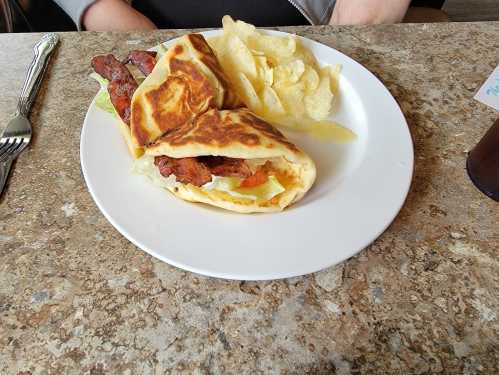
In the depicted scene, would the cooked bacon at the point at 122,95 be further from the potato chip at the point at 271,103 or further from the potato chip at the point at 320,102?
the potato chip at the point at 320,102

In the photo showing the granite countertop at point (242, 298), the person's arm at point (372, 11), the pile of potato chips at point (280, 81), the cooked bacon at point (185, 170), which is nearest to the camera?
the granite countertop at point (242, 298)

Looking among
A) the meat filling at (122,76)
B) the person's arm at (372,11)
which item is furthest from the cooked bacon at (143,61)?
the person's arm at (372,11)

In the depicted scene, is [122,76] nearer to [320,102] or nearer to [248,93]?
[248,93]

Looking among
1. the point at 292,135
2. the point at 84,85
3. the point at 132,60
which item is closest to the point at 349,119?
the point at 292,135

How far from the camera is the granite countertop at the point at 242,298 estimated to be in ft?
2.21

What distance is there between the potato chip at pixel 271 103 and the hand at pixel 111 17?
2.04 ft

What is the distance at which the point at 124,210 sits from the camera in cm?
77

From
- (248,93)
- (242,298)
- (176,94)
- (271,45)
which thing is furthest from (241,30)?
(242,298)

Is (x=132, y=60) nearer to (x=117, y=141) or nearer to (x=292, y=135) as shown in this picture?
(x=117, y=141)

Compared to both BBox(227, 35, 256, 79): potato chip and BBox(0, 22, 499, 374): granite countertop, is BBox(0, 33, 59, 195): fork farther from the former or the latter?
BBox(227, 35, 256, 79): potato chip

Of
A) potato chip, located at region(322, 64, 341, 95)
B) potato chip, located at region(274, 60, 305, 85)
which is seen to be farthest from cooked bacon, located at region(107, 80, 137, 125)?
potato chip, located at region(322, 64, 341, 95)

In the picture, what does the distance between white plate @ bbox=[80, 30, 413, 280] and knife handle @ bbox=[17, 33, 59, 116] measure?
0.23 meters

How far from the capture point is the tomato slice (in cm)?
86

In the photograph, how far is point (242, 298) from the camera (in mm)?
742
